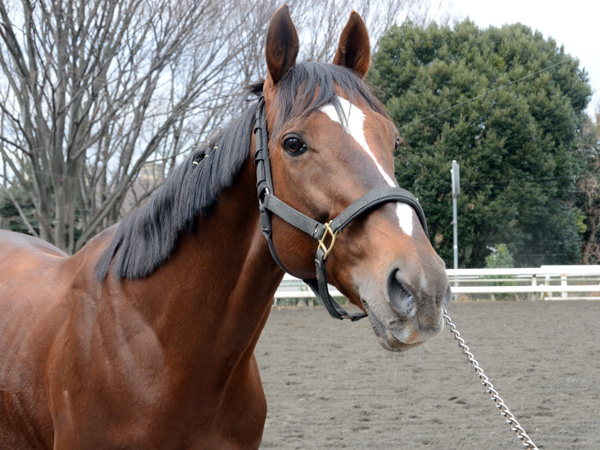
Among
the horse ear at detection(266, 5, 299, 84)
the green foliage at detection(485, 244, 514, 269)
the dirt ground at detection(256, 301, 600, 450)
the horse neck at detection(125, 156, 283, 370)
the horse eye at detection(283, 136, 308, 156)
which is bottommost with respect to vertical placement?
the green foliage at detection(485, 244, 514, 269)

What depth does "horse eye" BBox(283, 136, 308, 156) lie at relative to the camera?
1912 millimetres

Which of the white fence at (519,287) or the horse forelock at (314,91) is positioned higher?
the horse forelock at (314,91)

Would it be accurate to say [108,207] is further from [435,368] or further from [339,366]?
[435,368]

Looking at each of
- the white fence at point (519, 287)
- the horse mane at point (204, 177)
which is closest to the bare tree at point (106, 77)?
the white fence at point (519, 287)

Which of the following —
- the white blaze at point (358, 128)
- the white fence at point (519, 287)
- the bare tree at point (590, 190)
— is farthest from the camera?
the bare tree at point (590, 190)

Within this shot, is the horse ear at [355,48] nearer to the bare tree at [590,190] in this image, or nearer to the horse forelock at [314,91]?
the horse forelock at [314,91]

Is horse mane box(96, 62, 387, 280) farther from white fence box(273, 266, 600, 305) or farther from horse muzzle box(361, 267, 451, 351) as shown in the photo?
white fence box(273, 266, 600, 305)

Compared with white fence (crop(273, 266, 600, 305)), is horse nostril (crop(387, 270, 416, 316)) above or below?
above

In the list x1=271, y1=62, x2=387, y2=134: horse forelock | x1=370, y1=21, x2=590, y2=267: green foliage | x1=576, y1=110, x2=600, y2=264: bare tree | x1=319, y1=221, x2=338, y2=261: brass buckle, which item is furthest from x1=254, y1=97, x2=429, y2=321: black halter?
x1=576, y1=110, x2=600, y2=264: bare tree

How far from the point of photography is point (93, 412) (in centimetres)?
215

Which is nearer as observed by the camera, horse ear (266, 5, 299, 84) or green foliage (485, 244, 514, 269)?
horse ear (266, 5, 299, 84)

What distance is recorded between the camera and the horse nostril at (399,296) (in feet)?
5.21

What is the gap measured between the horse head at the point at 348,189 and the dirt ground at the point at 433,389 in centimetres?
44

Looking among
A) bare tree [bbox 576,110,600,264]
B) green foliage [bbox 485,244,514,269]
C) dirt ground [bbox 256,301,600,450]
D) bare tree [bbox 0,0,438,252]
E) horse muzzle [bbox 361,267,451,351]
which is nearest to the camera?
horse muzzle [bbox 361,267,451,351]
